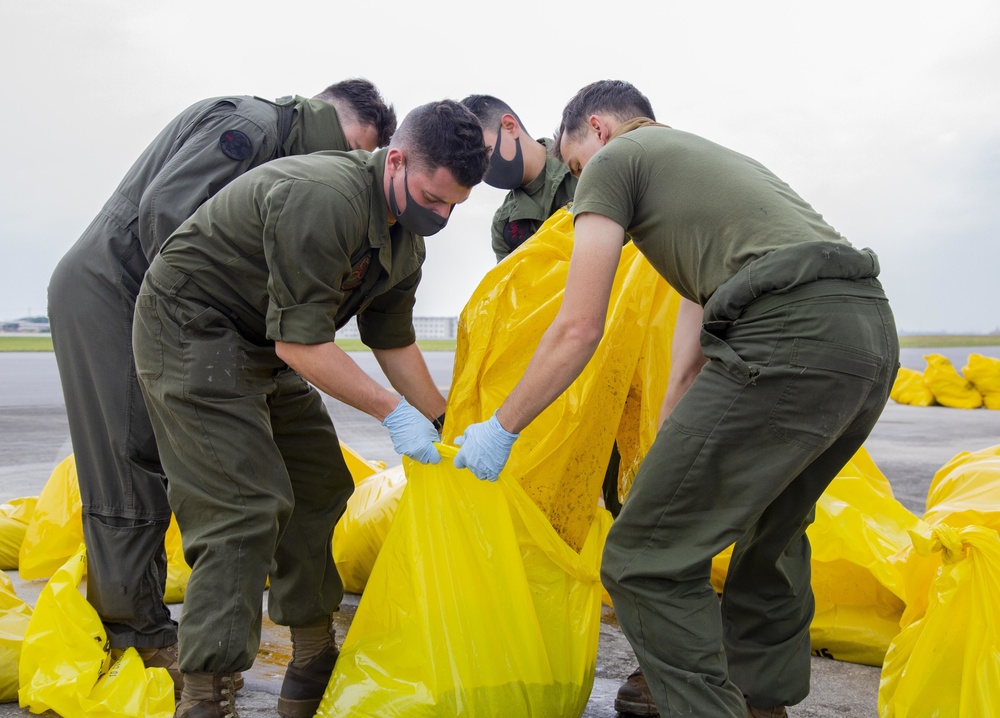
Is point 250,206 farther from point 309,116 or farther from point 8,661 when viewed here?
point 8,661

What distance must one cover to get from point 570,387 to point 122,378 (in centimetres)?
112

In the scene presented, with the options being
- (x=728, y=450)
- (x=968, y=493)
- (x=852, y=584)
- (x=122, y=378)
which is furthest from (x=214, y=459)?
(x=968, y=493)

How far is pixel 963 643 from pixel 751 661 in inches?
17.8

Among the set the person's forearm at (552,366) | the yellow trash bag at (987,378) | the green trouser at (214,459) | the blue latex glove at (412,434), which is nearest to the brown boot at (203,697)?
the green trouser at (214,459)

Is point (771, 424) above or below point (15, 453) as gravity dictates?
above

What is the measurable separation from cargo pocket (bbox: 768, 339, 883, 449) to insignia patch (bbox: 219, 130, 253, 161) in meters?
1.49

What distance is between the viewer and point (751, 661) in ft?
6.04

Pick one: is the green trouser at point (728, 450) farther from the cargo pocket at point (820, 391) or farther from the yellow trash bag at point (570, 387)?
the yellow trash bag at point (570, 387)

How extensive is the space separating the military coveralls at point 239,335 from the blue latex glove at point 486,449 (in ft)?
1.17

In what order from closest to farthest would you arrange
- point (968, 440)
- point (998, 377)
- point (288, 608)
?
point (288, 608) < point (968, 440) < point (998, 377)

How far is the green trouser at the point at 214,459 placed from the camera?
1.80m

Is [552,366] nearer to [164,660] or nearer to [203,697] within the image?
[203,697]

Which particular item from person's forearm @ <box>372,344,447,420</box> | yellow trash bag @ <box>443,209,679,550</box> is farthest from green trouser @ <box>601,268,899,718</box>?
person's forearm @ <box>372,344,447,420</box>

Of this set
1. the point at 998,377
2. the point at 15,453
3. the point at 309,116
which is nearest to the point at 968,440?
the point at 998,377
